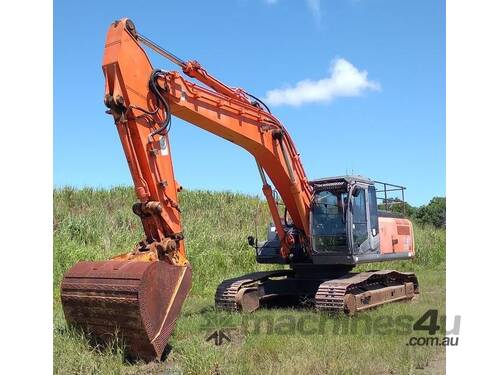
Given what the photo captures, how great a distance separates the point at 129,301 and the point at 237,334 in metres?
2.29

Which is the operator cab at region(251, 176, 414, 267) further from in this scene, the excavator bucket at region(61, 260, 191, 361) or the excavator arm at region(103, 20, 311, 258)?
the excavator bucket at region(61, 260, 191, 361)

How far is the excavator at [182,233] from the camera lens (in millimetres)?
5949

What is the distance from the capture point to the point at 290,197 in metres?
9.76

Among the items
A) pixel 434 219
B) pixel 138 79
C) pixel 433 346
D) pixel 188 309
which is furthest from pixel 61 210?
pixel 434 219

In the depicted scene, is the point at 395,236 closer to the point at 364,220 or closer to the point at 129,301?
the point at 364,220

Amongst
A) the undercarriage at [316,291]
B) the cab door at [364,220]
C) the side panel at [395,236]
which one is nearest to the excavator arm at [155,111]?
the cab door at [364,220]

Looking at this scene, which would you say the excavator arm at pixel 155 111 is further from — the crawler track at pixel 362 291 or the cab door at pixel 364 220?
the crawler track at pixel 362 291

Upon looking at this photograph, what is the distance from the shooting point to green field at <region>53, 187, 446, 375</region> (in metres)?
5.73

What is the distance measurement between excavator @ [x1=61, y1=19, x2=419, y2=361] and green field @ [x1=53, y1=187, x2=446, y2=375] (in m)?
0.34

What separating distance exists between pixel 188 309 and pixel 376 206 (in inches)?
160

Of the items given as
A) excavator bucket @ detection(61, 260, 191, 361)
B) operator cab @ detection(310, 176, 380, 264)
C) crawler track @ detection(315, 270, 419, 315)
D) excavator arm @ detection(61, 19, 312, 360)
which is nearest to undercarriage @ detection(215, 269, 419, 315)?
crawler track @ detection(315, 270, 419, 315)

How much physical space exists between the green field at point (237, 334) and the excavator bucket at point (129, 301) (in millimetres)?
177

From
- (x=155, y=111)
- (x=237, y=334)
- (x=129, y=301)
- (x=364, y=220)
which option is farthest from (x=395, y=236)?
(x=129, y=301)

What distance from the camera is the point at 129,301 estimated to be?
5707mm
